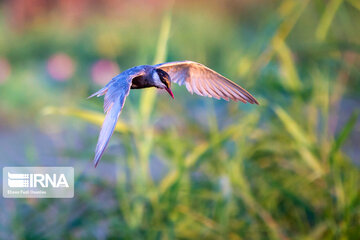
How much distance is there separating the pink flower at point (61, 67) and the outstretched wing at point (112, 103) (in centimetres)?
303

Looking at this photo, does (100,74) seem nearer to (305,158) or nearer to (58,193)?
(58,193)

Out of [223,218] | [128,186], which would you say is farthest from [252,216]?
[128,186]

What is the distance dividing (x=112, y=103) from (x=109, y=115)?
0.04 metres

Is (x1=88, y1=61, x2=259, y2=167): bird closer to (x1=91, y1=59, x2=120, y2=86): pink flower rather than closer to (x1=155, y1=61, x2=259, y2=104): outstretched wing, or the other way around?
(x1=155, y1=61, x2=259, y2=104): outstretched wing

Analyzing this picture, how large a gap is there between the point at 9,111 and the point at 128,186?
66.9 inches

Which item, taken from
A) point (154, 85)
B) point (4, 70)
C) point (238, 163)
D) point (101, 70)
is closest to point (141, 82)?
point (154, 85)

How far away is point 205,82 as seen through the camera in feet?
1.96

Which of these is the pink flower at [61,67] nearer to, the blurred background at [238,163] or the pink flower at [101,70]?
the pink flower at [101,70]

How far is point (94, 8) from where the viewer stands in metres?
4.50

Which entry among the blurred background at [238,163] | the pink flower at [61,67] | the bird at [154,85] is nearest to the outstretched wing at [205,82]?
the bird at [154,85]

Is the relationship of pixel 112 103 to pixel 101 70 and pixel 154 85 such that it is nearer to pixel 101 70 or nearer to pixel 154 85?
pixel 154 85

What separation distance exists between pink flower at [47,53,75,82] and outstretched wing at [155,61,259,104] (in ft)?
9.54

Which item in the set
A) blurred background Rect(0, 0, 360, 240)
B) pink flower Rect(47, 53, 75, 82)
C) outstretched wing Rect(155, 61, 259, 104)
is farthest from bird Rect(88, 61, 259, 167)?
pink flower Rect(47, 53, 75, 82)

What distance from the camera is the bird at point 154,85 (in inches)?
17.4
